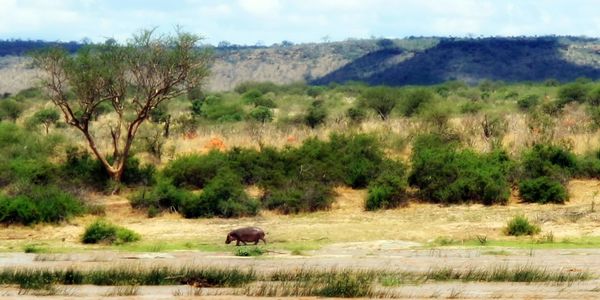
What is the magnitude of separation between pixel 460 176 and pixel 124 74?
12.8m

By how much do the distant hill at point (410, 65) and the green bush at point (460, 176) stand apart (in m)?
101

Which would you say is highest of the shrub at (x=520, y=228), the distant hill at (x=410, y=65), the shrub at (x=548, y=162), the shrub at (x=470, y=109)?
the shrub at (x=548, y=162)

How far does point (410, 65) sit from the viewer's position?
13912 centimetres

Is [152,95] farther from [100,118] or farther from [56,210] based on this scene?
[100,118]

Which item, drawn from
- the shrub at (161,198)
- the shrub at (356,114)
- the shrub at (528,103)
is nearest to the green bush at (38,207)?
the shrub at (161,198)

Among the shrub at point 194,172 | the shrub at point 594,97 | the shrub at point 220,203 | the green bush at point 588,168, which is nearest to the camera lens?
the shrub at point 220,203

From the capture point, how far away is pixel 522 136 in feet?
113

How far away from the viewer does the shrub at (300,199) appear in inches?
1094

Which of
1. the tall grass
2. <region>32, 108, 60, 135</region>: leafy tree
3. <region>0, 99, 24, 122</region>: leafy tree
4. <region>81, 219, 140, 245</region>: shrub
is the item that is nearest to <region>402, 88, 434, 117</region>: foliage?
<region>32, 108, 60, 135</region>: leafy tree

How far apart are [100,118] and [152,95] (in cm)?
2862

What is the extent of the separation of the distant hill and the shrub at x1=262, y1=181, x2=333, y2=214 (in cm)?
10324

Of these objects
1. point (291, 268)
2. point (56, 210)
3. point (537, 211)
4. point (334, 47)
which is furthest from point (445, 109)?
point (334, 47)

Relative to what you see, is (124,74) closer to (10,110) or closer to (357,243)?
(357,243)

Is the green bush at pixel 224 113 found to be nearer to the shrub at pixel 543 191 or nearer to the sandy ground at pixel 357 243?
the sandy ground at pixel 357 243
